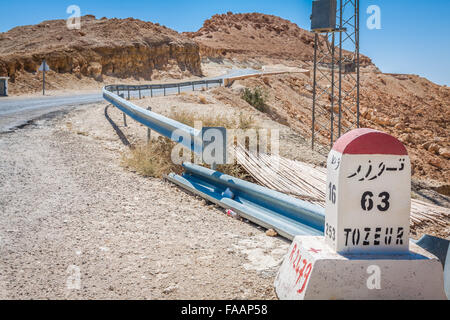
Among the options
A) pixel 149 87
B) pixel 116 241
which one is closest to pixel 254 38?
pixel 149 87

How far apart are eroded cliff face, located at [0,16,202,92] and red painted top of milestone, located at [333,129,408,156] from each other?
32255 mm

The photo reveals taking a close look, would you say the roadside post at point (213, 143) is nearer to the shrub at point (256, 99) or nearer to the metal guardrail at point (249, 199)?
the metal guardrail at point (249, 199)

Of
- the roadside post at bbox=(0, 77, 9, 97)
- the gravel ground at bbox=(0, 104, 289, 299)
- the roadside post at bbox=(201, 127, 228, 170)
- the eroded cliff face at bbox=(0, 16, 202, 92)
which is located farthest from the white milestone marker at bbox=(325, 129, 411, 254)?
the eroded cliff face at bbox=(0, 16, 202, 92)

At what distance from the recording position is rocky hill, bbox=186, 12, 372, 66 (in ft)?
332

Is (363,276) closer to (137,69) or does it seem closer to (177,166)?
(177,166)

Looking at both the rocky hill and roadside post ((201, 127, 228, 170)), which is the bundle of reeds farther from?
the rocky hill

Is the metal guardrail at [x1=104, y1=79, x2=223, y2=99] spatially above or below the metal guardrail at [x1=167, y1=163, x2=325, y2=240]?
above

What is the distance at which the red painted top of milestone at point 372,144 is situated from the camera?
8.92 feet

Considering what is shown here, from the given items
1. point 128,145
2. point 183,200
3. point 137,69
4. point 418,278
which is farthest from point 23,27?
point 418,278

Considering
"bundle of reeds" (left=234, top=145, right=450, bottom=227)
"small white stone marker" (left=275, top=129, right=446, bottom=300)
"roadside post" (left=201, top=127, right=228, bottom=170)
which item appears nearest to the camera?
"small white stone marker" (left=275, top=129, right=446, bottom=300)

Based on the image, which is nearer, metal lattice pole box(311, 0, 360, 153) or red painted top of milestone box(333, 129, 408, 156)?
red painted top of milestone box(333, 129, 408, 156)

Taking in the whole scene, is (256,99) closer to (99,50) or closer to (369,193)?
(369,193)

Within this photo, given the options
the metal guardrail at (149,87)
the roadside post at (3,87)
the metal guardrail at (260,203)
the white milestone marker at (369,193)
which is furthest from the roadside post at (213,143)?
the roadside post at (3,87)
